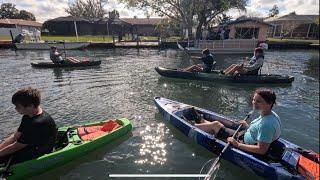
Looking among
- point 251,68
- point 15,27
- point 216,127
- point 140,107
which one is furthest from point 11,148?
point 15,27

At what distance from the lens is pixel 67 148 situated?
7777mm

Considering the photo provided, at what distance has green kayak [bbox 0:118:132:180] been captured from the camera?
22.3 feet

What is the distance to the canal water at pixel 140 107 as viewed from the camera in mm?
8047

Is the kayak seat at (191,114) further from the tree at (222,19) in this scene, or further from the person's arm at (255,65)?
the tree at (222,19)

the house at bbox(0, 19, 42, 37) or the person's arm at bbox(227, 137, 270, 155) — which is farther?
the house at bbox(0, 19, 42, 37)

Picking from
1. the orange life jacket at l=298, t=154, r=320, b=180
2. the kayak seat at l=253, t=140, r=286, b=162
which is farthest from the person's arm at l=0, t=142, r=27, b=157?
the orange life jacket at l=298, t=154, r=320, b=180

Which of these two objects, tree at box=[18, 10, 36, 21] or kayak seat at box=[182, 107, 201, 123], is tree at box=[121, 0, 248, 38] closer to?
kayak seat at box=[182, 107, 201, 123]

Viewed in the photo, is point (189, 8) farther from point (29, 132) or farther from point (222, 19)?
point (29, 132)

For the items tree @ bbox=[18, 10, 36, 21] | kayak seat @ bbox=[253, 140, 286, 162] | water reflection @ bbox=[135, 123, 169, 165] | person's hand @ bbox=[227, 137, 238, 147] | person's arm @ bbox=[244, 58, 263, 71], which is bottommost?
water reflection @ bbox=[135, 123, 169, 165]

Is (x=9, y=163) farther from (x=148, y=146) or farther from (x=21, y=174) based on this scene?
(x=148, y=146)

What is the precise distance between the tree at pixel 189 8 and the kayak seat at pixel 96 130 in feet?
105

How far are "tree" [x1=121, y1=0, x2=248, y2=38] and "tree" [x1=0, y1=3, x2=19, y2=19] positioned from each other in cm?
5073

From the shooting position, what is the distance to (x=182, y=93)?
50.7 feet

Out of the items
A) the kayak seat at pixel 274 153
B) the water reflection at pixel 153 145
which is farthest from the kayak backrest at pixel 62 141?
the kayak seat at pixel 274 153
